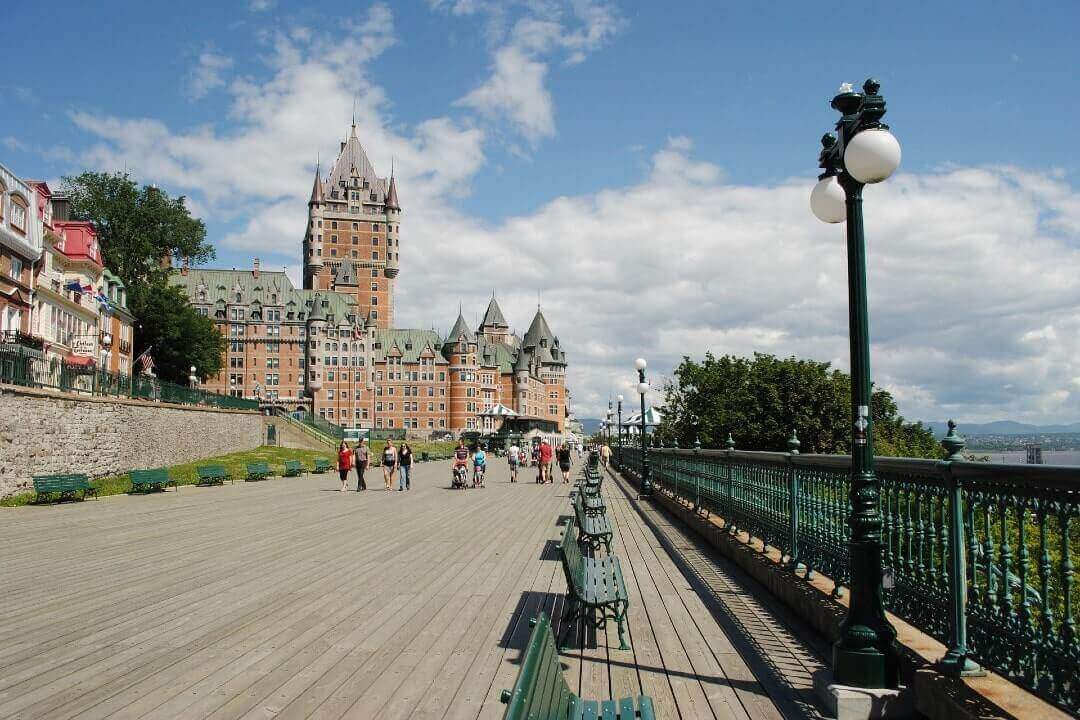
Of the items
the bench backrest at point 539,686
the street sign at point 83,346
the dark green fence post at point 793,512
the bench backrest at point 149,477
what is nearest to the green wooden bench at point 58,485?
the bench backrest at point 149,477

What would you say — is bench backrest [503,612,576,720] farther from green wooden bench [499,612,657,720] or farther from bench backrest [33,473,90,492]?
bench backrest [33,473,90,492]

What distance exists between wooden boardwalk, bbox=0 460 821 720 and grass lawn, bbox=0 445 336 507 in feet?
32.3

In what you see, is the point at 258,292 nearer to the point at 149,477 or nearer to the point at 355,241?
the point at 355,241

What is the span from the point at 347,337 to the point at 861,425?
120205 mm

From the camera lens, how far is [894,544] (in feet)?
18.4

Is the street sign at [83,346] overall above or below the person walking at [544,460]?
above

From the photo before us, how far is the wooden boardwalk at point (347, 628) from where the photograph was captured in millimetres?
5223

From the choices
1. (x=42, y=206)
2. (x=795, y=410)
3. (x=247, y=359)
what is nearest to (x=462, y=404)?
(x=247, y=359)

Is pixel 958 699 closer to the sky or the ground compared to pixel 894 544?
closer to the ground

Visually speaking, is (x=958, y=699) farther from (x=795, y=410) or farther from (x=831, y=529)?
(x=795, y=410)

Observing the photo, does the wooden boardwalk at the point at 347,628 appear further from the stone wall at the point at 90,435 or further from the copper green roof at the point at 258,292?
the copper green roof at the point at 258,292

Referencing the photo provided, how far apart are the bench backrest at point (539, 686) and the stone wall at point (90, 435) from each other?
22.7 meters

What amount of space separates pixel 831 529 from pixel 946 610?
2.21 m

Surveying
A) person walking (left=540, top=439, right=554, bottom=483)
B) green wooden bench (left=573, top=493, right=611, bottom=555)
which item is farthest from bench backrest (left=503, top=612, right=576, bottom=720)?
person walking (left=540, top=439, right=554, bottom=483)
